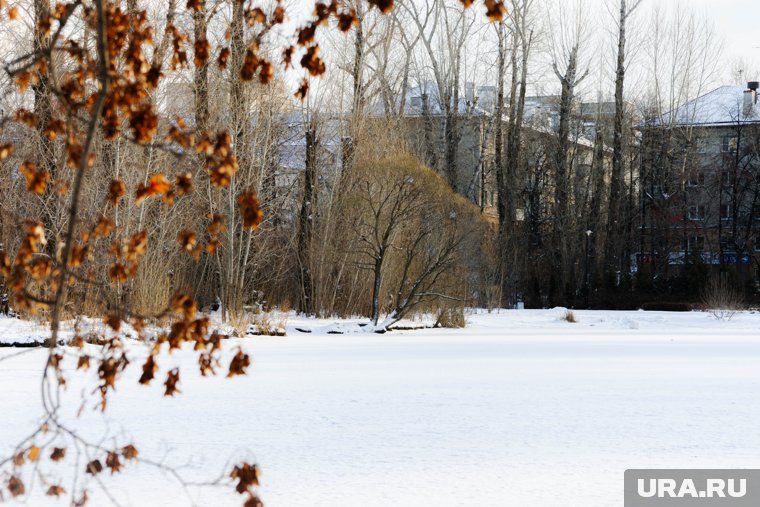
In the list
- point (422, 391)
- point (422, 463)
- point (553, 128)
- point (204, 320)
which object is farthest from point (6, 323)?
point (553, 128)

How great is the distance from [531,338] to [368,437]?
522 inches

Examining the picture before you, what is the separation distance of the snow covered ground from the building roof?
126 ft

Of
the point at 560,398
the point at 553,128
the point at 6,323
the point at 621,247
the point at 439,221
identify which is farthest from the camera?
the point at 553,128

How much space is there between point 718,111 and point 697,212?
6.87 meters

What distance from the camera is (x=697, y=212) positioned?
55188mm

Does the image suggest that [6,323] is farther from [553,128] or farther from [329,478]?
[553,128]

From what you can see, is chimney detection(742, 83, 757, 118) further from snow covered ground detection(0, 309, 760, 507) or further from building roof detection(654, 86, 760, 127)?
snow covered ground detection(0, 309, 760, 507)

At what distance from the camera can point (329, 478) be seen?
5.84 m

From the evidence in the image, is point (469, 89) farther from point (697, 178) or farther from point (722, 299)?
point (722, 299)

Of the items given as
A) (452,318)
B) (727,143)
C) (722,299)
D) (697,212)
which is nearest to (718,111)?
(727,143)

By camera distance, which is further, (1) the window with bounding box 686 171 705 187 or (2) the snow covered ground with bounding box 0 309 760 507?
(1) the window with bounding box 686 171 705 187

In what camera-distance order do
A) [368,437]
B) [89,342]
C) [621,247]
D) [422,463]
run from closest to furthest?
[422,463]
[368,437]
[89,342]
[621,247]

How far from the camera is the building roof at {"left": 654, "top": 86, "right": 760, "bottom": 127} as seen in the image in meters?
51.6

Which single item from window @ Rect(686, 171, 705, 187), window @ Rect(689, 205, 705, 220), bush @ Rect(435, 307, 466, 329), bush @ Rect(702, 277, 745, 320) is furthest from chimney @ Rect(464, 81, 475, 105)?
bush @ Rect(435, 307, 466, 329)
